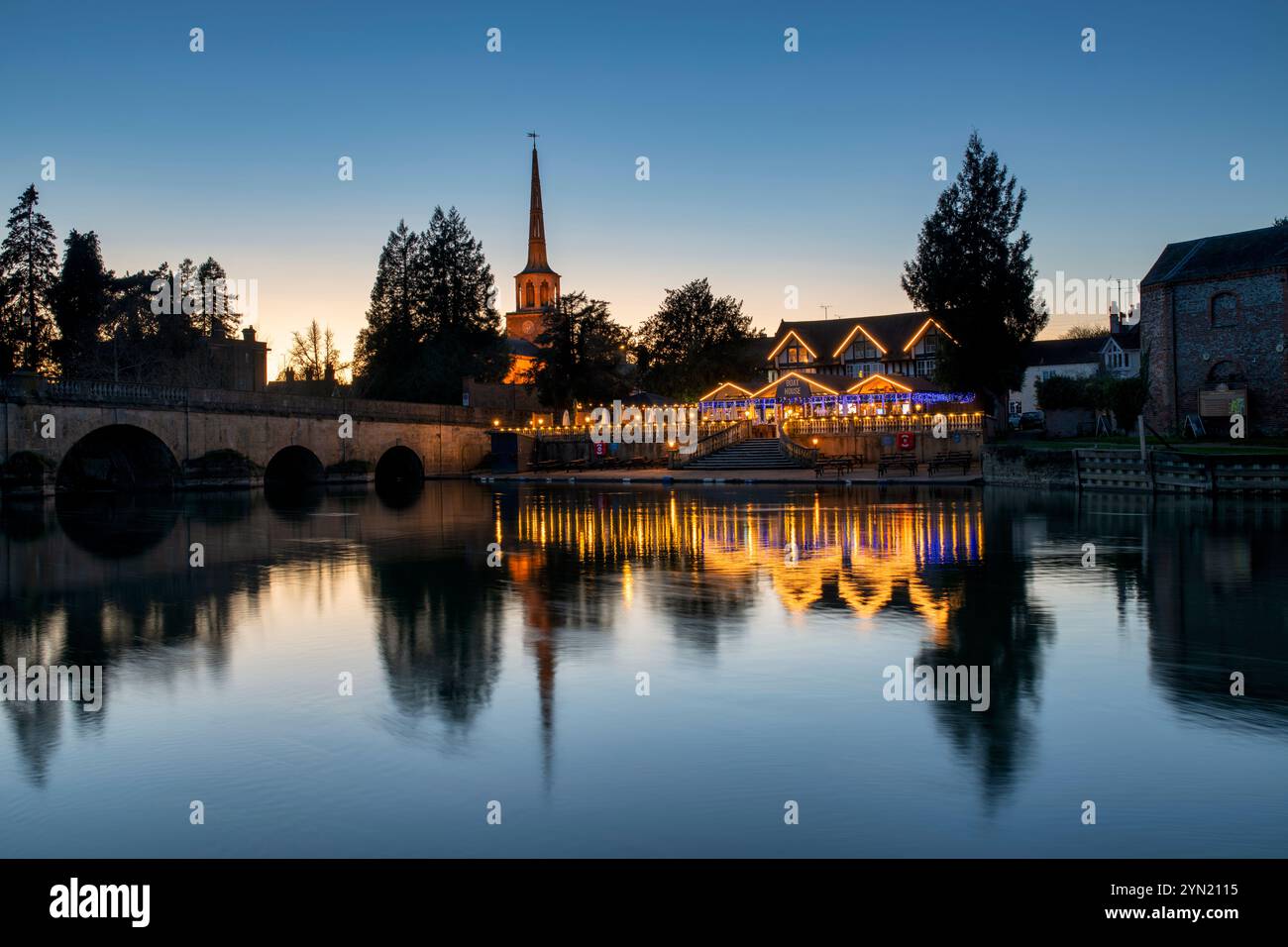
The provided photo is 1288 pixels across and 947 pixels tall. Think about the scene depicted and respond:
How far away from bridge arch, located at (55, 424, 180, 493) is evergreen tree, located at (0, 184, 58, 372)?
1630 cm

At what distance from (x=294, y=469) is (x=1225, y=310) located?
181 ft

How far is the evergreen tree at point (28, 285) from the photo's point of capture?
70688 mm

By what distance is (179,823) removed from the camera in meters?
7.20

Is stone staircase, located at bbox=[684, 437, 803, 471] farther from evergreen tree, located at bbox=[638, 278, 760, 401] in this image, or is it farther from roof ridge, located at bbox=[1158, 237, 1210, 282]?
evergreen tree, located at bbox=[638, 278, 760, 401]

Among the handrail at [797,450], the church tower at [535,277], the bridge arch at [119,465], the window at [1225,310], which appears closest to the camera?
the window at [1225,310]

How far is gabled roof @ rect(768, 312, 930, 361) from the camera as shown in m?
85.9

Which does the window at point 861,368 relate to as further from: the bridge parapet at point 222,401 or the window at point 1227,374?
the window at point 1227,374

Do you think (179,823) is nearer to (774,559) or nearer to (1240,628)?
(1240,628)

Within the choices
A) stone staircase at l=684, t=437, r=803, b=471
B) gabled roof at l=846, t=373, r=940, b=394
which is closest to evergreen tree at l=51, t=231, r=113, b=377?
stone staircase at l=684, t=437, r=803, b=471

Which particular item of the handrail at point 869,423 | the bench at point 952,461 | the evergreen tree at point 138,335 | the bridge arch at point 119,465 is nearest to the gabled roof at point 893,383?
the handrail at point 869,423

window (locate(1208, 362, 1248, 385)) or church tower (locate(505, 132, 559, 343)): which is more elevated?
church tower (locate(505, 132, 559, 343))

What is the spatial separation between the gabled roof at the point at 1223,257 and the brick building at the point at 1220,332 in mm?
45

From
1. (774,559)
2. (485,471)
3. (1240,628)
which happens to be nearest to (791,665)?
(1240,628)

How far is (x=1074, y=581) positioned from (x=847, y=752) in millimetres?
10875
